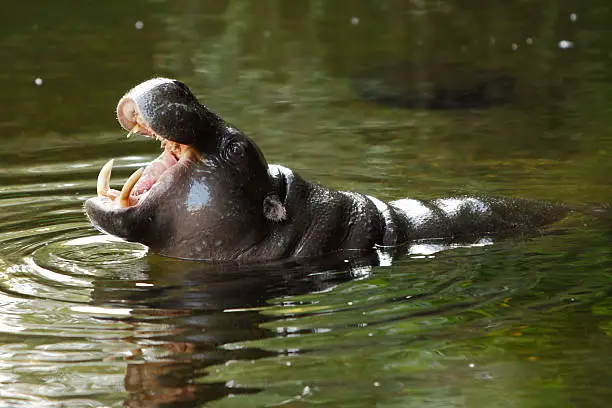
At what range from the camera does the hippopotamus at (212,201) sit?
6.93 meters

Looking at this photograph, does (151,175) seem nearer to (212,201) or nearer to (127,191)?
(127,191)

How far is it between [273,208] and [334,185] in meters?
2.09

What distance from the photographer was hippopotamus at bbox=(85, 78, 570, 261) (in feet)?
22.8

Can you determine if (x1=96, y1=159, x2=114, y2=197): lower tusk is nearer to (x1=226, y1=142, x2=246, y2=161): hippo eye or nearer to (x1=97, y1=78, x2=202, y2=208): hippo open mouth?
(x1=97, y1=78, x2=202, y2=208): hippo open mouth

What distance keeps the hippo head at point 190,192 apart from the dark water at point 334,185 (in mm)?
247

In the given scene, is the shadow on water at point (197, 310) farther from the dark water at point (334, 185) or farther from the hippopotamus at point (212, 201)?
the hippopotamus at point (212, 201)

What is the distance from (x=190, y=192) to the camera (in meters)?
7.15

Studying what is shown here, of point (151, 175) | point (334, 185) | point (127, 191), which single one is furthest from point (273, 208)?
point (334, 185)

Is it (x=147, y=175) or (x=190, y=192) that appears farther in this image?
(x=147, y=175)

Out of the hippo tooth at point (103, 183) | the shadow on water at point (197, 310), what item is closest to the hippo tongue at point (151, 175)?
the hippo tooth at point (103, 183)

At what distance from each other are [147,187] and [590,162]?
416 cm

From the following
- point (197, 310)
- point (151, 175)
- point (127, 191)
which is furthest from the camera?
point (151, 175)

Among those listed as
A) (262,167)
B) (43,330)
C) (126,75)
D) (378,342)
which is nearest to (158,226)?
(262,167)

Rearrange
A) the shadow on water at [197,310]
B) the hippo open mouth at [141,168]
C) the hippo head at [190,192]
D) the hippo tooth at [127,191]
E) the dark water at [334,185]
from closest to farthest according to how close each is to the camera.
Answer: the shadow on water at [197,310]
the dark water at [334,185]
the hippo open mouth at [141,168]
the hippo head at [190,192]
the hippo tooth at [127,191]
